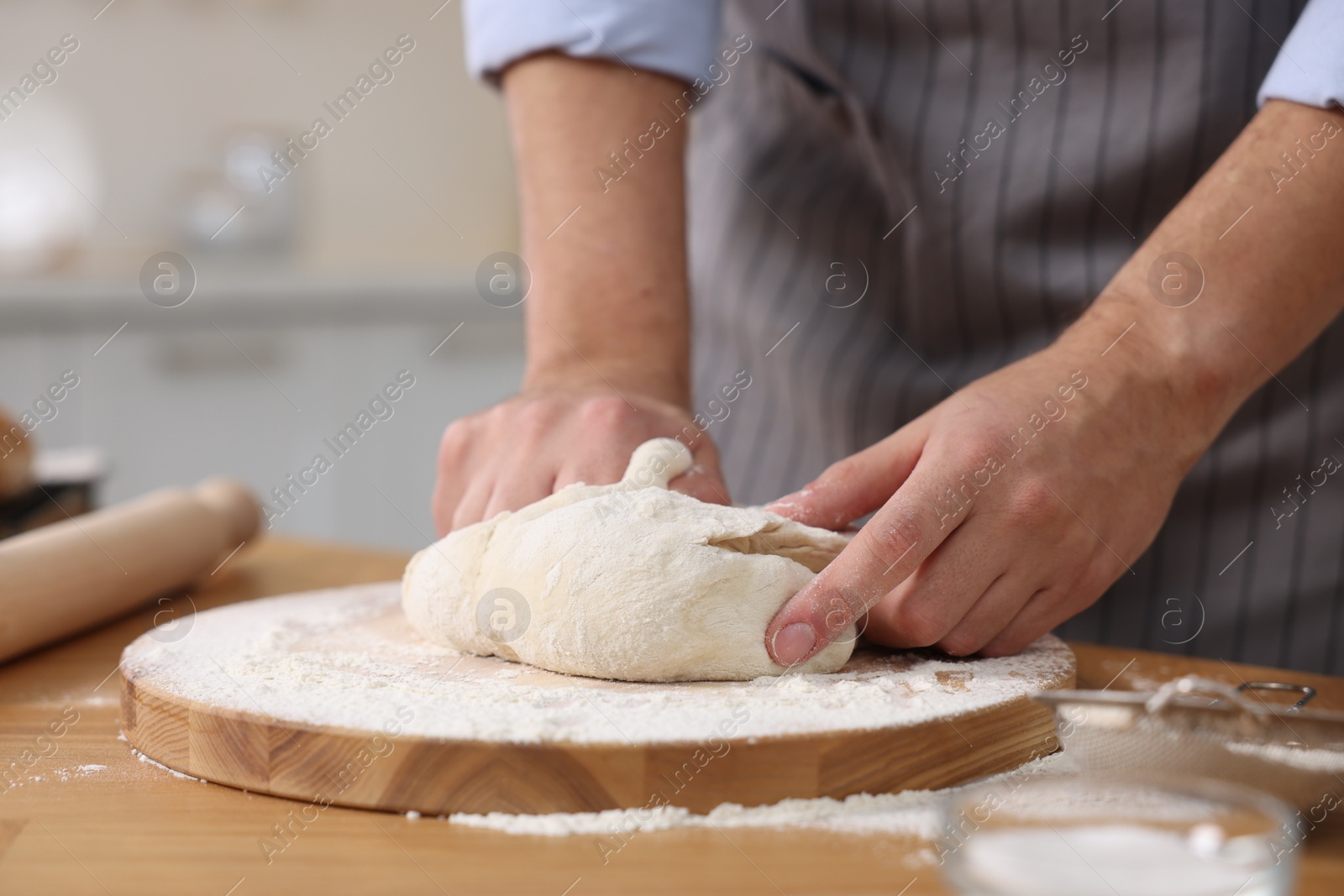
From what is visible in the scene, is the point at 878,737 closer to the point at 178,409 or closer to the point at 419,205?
the point at 178,409

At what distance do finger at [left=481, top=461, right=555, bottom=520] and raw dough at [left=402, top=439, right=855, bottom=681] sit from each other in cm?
5

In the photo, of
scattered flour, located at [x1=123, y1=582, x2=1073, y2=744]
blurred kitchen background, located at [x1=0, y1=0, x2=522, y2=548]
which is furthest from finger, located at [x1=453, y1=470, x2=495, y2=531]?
blurred kitchen background, located at [x1=0, y1=0, x2=522, y2=548]

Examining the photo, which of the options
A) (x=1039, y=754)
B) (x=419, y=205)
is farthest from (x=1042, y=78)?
(x=419, y=205)

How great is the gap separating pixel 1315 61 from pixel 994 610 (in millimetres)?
484

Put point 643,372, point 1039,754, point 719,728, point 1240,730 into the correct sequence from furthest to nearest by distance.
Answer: point 643,372 → point 1039,754 → point 719,728 → point 1240,730

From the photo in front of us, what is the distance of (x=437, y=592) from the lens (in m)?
0.94

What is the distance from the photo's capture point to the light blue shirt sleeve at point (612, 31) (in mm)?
1210

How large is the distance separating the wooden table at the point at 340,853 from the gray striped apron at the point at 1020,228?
641 mm

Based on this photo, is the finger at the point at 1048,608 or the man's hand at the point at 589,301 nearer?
the finger at the point at 1048,608

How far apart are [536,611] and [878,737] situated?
0.95ft

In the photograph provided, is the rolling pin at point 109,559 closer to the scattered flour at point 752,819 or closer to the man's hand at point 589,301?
the man's hand at point 589,301

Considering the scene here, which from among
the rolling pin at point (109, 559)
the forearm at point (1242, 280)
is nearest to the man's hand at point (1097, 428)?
the forearm at point (1242, 280)

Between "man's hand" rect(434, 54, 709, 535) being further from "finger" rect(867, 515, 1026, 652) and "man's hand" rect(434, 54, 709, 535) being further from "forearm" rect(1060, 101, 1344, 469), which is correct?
"forearm" rect(1060, 101, 1344, 469)

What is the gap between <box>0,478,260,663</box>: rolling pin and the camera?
1045mm
